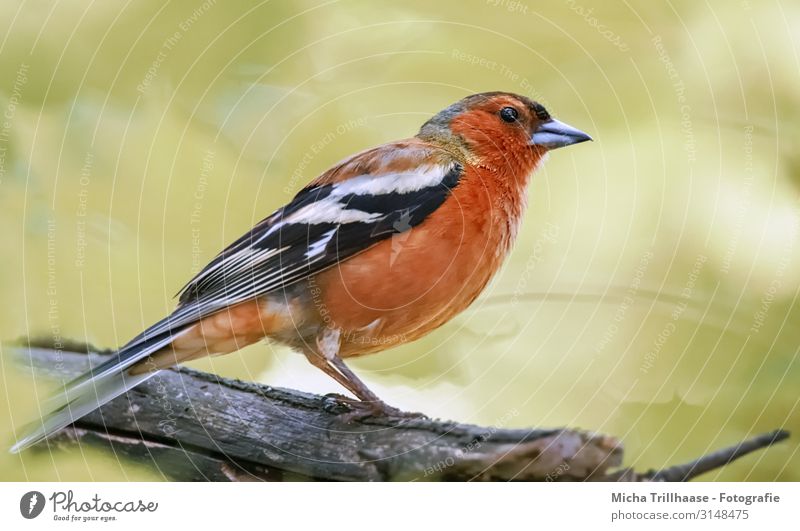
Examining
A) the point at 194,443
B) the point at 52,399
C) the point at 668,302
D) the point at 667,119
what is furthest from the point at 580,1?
the point at 52,399

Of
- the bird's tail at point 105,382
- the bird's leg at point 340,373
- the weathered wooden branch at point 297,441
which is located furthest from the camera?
the bird's leg at point 340,373

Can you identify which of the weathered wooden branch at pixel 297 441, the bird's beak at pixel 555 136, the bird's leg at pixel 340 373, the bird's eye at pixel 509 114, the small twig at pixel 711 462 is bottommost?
the small twig at pixel 711 462

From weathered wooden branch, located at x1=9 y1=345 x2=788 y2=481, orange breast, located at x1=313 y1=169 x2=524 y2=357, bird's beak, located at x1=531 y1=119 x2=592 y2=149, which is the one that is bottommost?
weathered wooden branch, located at x1=9 y1=345 x2=788 y2=481

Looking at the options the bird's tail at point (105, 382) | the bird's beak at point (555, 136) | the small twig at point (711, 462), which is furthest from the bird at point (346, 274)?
the small twig at point (711, 462)

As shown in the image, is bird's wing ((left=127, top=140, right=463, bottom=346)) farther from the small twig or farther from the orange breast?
the small twig

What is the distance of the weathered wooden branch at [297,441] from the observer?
2.35 metres

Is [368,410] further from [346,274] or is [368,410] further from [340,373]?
[346,274]

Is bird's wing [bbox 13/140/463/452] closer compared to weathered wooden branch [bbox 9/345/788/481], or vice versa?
weathered wooden branch [bbox 9/345/788/481]

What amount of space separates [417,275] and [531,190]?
1.95ft

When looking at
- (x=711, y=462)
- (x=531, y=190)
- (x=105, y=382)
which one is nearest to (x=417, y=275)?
(x=531, y=190)

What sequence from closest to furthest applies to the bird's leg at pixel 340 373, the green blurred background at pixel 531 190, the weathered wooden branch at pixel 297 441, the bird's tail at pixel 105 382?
the weathered wooden branch at pixel 297 441 < the bird's tail at pixel 105 382 < the bird's leg at pixel 340 373 < the green blurred background at pixel 531 190

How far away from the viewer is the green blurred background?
2709 millimetres

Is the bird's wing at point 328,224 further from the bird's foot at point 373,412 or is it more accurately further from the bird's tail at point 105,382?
the bird's foot at point 373,412

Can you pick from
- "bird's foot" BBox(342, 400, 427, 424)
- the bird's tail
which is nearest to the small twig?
"bird's foot" BBox(342, 400, 427, 424)
